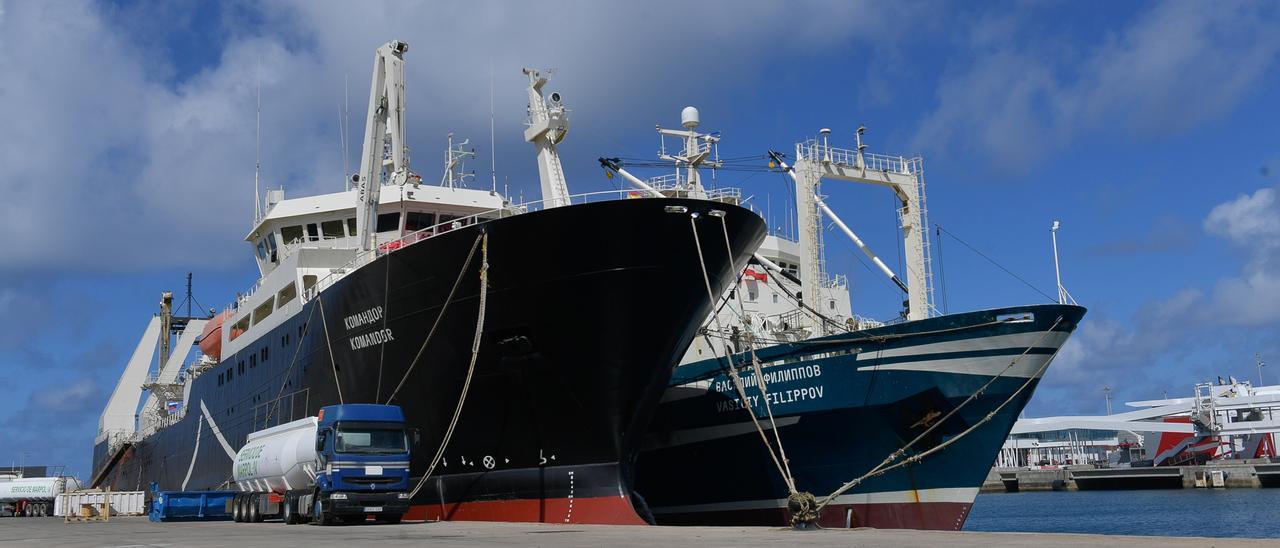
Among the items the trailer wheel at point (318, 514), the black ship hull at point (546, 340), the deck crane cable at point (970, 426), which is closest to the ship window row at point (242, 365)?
the black ship hull at point (546, 340)

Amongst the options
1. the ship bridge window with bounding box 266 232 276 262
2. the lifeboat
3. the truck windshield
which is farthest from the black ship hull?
the lifeboat

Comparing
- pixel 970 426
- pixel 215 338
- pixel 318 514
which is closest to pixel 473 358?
pixel 318 514

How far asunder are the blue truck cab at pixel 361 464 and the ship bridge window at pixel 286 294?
704 centimetres

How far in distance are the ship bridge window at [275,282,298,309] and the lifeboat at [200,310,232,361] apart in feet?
23.0

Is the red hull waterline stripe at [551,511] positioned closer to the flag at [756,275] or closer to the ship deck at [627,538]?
the ship deck at [627,538]

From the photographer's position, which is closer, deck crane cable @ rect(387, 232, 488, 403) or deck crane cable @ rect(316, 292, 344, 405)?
deck crane cable @ rect(387, 232, 488, 403)

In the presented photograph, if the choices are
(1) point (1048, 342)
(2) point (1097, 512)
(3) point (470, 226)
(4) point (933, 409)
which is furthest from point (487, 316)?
(2) point (1097, 512)

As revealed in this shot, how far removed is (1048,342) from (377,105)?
1503 centimetres

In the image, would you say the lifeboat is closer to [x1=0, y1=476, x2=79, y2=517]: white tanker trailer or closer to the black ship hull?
the black ship hull

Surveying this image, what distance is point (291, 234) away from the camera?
26.3 meters

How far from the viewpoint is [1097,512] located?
38875 millimetres

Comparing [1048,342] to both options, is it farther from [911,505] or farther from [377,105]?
[377,105]

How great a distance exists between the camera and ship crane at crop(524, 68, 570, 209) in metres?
23.7

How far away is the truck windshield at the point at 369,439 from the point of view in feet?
53.2
